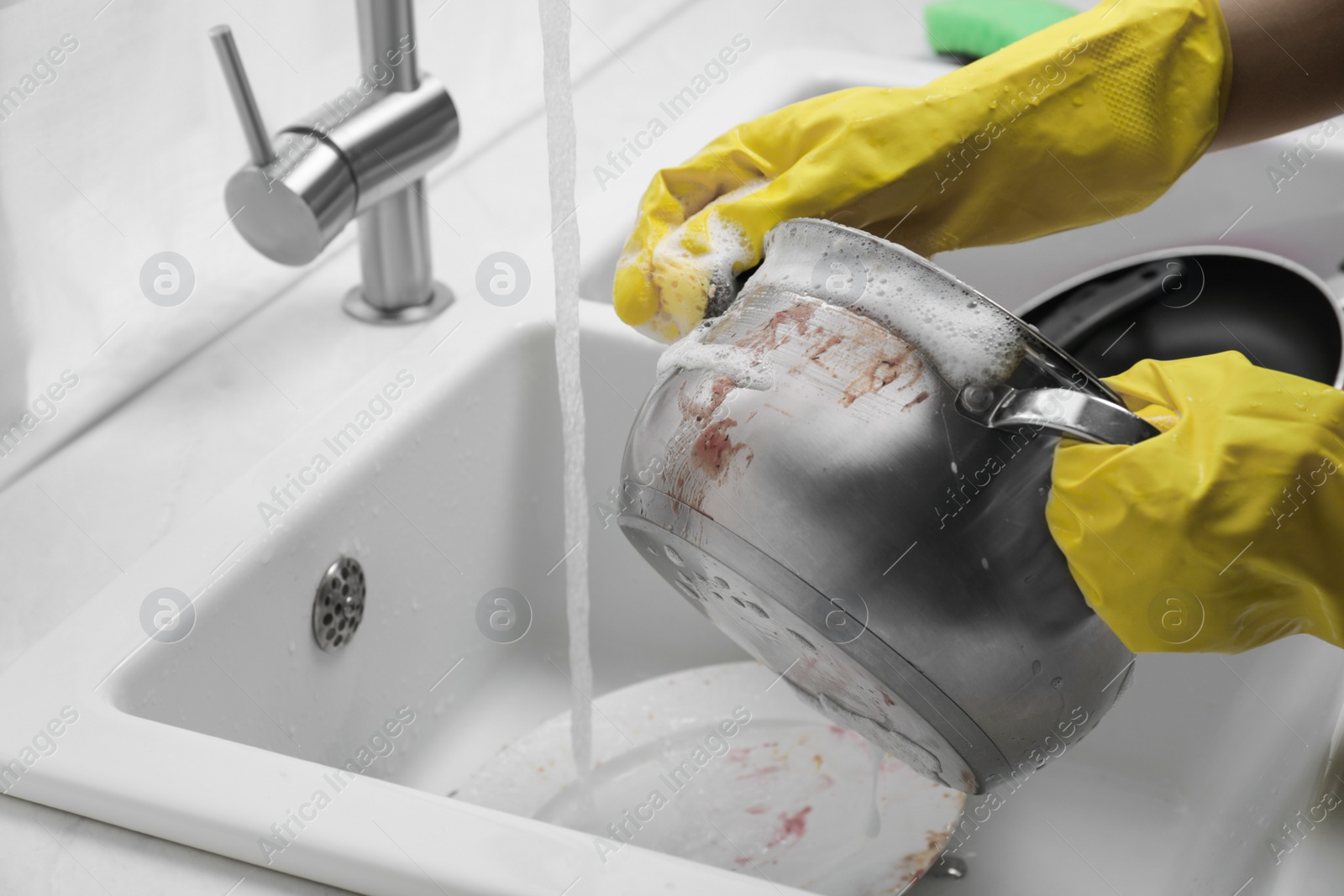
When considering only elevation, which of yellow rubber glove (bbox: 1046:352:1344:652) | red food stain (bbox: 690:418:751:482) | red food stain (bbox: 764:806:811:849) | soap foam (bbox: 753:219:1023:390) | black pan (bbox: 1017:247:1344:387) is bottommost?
red food stain (bbox: 764:806:811:849)

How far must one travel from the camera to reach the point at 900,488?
1.73 feet

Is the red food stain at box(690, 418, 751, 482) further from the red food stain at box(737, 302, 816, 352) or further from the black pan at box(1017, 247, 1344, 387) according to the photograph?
the black pan at box(1017, 247, 1344, 387)

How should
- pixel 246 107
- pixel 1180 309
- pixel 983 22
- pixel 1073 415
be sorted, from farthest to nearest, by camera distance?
pixel 983 22 < pixel 1180 309 < pixel 246 107 < pixel 1073 415

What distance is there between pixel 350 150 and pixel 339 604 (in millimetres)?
310

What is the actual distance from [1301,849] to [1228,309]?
53cm

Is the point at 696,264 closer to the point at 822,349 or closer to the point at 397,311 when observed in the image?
the point at 822,349

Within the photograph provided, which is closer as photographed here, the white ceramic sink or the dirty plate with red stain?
the white ceramic sink

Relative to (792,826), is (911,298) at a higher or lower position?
higher

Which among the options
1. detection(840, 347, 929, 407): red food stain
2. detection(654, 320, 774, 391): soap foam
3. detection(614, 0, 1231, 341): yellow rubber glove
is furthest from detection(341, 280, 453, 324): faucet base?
detection(840, 347, 929, 407): red food stain

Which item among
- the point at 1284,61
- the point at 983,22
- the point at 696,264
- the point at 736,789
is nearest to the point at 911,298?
the point at 696,264

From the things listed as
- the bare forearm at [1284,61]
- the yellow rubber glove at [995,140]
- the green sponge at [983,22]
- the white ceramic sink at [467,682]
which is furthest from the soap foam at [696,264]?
the green sponge at [983,22]

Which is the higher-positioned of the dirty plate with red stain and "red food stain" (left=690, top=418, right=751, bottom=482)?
"red food stain" (left=690, top=418, right=751, bottom=482)

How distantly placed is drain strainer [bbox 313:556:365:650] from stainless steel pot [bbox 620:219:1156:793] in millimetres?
326

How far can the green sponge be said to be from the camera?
135 centimetres
